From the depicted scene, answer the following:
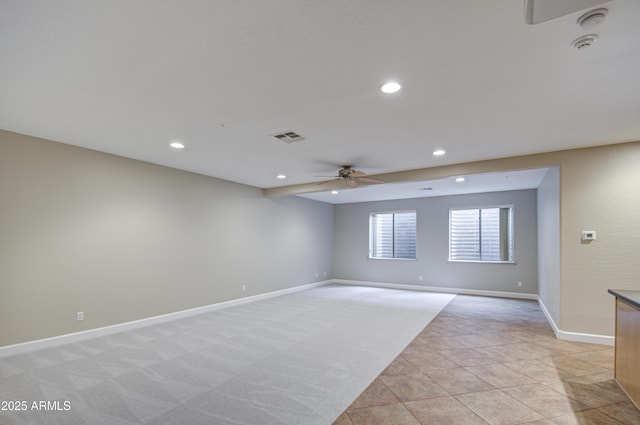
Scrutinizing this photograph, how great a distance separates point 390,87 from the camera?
2551 mm

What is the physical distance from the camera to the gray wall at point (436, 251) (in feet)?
24.0

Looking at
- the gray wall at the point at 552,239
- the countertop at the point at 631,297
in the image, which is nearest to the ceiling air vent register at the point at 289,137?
→ the countertop at the point at 631,297

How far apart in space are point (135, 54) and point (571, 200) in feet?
17.2

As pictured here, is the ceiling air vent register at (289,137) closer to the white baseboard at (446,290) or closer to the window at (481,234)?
the window at (481,234)

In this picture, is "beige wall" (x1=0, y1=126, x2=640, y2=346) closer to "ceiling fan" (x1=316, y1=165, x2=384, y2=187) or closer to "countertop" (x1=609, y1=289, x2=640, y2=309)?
"ceiling fan" (x1=316, y1=165, x2=384, y2=187)

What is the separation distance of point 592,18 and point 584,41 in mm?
264

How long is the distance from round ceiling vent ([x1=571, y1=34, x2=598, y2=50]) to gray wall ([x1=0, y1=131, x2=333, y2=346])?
5471 mm

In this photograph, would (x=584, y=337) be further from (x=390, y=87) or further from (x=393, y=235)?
(x=393, y=235)

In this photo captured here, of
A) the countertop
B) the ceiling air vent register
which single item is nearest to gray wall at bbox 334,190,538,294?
the countertop

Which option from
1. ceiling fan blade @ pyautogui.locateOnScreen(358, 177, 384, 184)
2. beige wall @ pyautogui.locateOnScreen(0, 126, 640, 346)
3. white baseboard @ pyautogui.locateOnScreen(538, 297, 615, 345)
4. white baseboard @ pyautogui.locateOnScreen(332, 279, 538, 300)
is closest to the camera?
beige wall @ pyautogui.locateOnScreen(0, 126, 640, 346)

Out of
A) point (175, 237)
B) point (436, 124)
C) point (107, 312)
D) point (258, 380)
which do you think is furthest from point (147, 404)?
point (436, 124)

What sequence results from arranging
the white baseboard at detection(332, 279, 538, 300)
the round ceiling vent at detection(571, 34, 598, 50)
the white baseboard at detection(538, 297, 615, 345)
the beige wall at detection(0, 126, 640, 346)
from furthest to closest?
the white baseboard at detection(332, 279, 538, 300), the white baseboard at detection(538, 297, 615, 345), the beige wall at detection(0, 126, 640, 346), the round ceiling vent at detection(571, 34, 598, 50)

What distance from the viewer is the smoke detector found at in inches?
65.6

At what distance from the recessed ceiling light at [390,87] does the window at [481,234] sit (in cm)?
652
